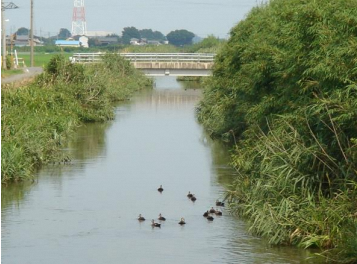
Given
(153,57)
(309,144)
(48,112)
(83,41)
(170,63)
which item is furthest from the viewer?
(83,41)

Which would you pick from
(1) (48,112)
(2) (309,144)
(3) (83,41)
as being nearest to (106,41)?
(3) (83,41)

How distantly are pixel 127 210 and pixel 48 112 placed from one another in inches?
551

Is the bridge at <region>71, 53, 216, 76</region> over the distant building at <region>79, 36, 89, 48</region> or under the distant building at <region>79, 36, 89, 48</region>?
over

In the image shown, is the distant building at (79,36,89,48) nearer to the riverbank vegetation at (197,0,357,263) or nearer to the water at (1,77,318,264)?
the water at (1,77,318,264)

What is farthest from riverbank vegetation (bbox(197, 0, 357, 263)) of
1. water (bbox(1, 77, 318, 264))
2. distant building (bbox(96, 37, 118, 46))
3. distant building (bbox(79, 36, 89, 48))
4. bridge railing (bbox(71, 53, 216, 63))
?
distant building (bbox(96, 37, 118, 46))

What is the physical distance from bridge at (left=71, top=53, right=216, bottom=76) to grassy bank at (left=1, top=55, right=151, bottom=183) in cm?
1048

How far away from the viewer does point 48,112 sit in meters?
32.9

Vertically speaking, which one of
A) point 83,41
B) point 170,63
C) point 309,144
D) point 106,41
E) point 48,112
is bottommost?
point 106,41

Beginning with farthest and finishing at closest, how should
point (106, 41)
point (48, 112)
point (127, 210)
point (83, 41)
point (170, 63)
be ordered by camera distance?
point (106, 41) < point (83, 41) < point (170, 63) < point (48, 112) < point (127, 210)

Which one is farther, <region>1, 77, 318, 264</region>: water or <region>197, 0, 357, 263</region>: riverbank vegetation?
<region>1, 77, 318, 264</region>: water

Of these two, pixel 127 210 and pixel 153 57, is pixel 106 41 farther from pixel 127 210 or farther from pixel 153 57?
pixel 127 210

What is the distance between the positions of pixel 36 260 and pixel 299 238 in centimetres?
426

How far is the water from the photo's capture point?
15.5 meters

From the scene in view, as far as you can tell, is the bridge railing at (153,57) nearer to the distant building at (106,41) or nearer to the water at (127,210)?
the water at (127,210)
